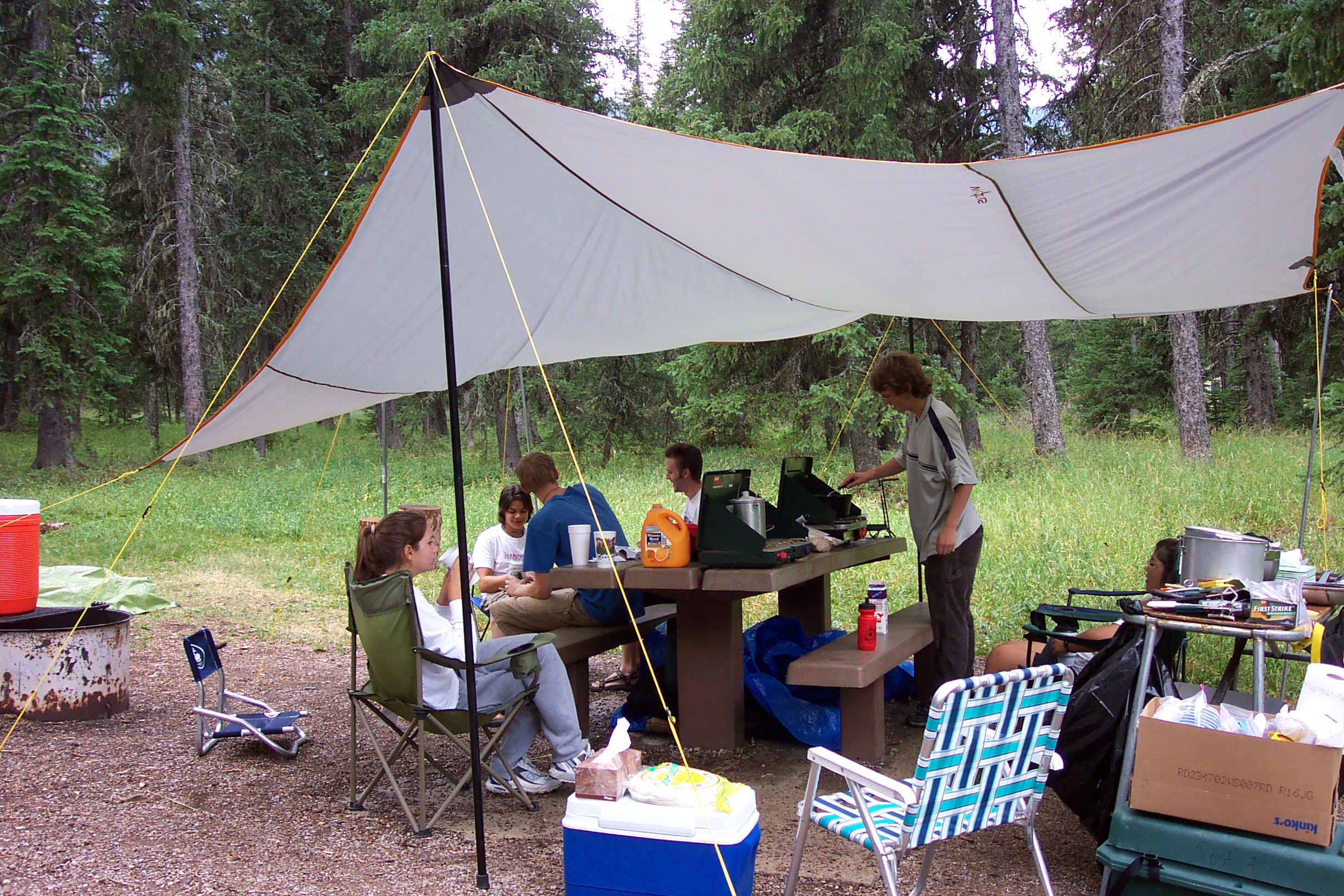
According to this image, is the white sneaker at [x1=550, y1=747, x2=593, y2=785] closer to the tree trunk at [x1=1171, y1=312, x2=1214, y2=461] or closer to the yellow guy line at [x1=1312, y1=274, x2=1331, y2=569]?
the yellow guy line at [x1=1312, y1=274, x2=1331, y2=569]

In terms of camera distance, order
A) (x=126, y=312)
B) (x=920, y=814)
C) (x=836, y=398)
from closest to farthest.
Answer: (x=920, y=814) → (x=836, y=398) → (x=126, y=312)

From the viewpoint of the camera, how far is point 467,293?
14.3 feet

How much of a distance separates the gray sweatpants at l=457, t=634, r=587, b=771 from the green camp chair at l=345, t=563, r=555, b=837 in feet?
0.17

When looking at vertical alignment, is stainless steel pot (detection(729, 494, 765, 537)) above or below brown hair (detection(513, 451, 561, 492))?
below

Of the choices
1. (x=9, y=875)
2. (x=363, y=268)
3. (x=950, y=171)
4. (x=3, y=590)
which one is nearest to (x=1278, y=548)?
(x=950, y=171)

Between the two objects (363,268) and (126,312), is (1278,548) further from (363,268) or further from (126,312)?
(126,312)

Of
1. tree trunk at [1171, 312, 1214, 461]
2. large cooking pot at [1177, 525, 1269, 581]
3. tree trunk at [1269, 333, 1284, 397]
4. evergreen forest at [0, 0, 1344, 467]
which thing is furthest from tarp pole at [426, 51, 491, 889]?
tree trunk at [1269, 333, 1284, 397]

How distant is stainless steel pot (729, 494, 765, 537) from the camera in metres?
3.68

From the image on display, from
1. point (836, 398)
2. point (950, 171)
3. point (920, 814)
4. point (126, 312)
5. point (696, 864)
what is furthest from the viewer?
point (126, 312)

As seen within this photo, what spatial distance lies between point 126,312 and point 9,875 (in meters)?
15.6

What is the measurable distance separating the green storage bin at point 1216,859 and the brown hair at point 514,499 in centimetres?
311

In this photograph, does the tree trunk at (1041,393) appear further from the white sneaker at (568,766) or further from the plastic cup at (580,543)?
the white sneaker at (568,766)

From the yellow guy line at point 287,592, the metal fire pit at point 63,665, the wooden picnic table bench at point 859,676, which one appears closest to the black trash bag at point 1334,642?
the wooden picnic table bench at point 859,676

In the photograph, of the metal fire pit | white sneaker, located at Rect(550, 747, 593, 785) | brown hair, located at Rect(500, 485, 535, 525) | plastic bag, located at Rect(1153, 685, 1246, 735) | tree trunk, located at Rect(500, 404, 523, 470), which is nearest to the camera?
plastic bag, located at Rect(1153, 685, 1246, 735)
